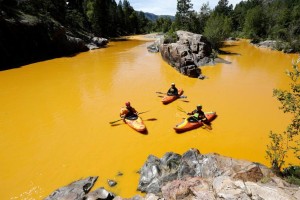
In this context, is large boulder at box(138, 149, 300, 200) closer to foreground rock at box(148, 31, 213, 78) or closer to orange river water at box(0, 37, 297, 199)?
orange river water at box(0, 37, 297, 199)

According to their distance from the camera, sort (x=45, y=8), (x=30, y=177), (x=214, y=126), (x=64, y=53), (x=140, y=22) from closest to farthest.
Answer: (x=30, y=177), (x=214, y=126), (x=64, y=53), (x=45, y=8), (x=140, y=22)

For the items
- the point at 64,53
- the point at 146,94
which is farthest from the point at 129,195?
the point at 64,53

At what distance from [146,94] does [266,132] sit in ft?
30.1

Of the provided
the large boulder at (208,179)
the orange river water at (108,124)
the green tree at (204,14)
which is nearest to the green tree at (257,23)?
the green tree at (204,14)

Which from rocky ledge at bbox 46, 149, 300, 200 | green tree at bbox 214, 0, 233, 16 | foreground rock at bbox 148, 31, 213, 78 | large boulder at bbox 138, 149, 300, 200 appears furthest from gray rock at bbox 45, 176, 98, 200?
green tree at bbox 214, 0, 233, 16

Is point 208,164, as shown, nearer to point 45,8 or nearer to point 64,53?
point 64,53

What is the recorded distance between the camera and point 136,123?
1407 centimetres

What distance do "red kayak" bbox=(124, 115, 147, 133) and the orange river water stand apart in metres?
0.30

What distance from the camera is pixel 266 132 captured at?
1366 centimetres

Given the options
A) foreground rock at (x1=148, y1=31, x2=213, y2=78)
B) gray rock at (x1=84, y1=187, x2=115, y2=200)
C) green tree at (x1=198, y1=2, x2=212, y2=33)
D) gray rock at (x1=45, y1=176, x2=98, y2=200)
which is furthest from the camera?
green tree at (x1=198, y1=2, x2=212, y2=33)

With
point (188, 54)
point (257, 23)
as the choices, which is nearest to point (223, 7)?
point (257, 23)

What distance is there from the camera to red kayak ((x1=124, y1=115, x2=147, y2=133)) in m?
13.7

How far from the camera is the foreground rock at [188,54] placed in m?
25.3

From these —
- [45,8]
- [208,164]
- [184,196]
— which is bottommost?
[208,164]
